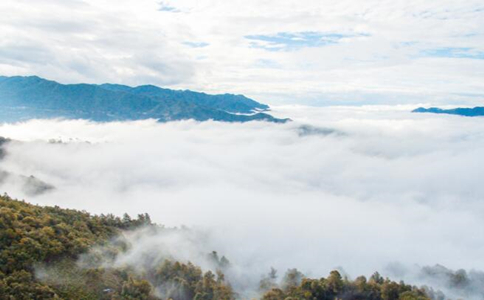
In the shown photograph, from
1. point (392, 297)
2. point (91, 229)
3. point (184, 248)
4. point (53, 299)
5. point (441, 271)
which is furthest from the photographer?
point (441, 271)

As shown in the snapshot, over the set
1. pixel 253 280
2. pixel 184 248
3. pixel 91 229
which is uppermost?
pixel 91 229

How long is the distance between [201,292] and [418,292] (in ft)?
162

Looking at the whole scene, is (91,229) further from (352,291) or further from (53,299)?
(352,291)

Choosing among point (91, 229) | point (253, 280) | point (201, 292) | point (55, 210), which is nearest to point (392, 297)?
point (201, 292)

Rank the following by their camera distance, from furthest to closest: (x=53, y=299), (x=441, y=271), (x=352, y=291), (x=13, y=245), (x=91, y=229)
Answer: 1. (x=441, y=271)
2. (x=91, y=229)
3. (x=352, y=291)
4. (x=13, y=245)
5. (x=53, y=299)

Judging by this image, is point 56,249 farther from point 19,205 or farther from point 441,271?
point 441,271

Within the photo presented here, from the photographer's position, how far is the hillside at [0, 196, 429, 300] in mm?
75500

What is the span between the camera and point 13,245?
80312 mm

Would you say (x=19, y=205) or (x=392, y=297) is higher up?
(x=19, y=205)

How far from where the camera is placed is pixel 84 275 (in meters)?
82.4

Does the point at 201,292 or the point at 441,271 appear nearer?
the point at 201,292

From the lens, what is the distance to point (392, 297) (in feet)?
305

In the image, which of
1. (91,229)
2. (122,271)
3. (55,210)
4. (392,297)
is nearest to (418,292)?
(392,297)

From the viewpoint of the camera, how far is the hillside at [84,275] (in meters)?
75.5
